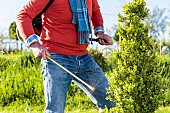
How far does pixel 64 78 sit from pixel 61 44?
0.26 m

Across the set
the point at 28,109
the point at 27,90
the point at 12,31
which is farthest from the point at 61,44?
the point at 12,31

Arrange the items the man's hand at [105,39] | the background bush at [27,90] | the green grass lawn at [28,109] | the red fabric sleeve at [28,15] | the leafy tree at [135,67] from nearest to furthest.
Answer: the leafy tree at [135,67]
the red fabric sleeve at [28,15]
the man's hand at [105,39]
the green grass lawn at [28,109]
the background bush at [27,90]

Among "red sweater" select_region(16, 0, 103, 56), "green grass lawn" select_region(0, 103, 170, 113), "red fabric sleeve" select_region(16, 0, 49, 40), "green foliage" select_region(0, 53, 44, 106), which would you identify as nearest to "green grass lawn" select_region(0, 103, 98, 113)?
"green grass lawn" select_region(0, 103, 170, 113)

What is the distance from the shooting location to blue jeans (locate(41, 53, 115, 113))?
136 inches

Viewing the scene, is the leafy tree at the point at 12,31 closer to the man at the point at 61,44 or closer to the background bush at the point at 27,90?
the background bush at the point at 27,90

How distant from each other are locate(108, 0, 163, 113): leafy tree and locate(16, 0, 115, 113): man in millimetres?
659

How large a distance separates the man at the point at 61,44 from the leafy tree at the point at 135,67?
0.66 meters

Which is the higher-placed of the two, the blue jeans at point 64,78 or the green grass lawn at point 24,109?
the blue jeans at point 64,78

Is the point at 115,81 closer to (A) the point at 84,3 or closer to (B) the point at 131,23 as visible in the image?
(B) the point at 131,23

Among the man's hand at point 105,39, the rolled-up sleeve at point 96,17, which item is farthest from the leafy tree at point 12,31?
the man's hand at point 105,39

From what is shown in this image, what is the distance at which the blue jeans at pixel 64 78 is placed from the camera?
3.45 meters

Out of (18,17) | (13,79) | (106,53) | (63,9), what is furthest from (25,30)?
(106,53)

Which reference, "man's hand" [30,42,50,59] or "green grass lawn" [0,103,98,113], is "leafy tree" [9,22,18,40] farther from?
"man's hand" [30,42,50,59]

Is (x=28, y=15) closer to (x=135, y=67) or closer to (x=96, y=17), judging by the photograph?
(x=96, y=17)
